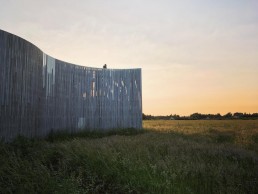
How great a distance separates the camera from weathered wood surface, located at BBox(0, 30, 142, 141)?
414 inches

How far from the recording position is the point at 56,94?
15.1m

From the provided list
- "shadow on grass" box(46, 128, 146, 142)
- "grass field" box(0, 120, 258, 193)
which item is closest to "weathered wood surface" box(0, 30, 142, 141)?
"shadow on grass" box(46, 128, 146, 142)

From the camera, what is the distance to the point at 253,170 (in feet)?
23.5

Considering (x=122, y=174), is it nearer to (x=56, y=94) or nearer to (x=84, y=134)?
(x=56, y=94)

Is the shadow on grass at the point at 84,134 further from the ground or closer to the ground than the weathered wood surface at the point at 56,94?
closer to the ground

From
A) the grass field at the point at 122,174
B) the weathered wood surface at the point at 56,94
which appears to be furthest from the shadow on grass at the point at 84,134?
the grass field at the point at 122,174

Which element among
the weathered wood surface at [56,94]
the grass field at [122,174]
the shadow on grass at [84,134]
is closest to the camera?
the grass field at [122,174]

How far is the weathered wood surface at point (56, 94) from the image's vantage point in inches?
414

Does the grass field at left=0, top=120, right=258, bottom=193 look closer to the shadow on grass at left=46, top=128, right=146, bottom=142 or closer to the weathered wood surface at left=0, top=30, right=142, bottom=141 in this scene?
the weathered wood surface at left=0, top=30, right=142, bottom=141

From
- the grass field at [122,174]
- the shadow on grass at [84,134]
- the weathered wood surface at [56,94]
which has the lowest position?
the grass field at [122,174]

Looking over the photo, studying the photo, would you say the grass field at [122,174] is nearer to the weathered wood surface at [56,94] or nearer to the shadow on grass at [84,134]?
the weathered wood surface at [56,94]

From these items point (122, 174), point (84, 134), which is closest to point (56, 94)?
point (84, 134)

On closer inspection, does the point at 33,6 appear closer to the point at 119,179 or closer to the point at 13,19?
the point at 13,19

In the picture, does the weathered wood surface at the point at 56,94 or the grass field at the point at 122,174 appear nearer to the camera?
the grass field at the point at 122,174
